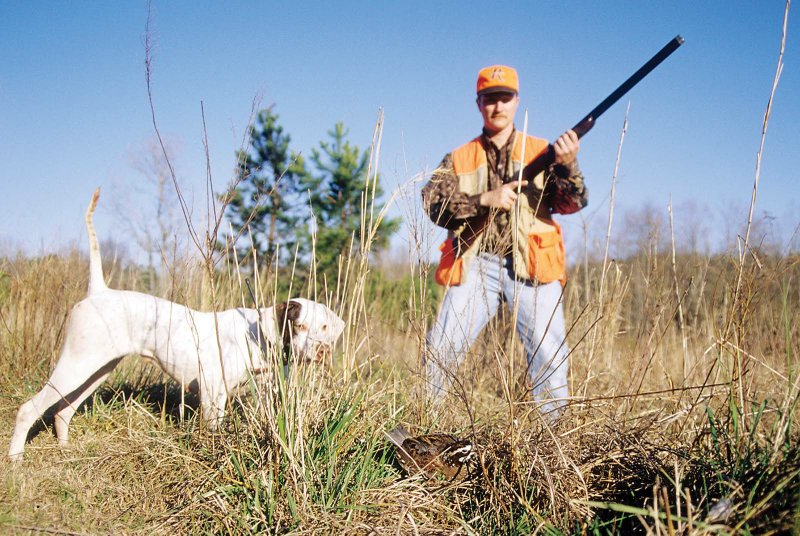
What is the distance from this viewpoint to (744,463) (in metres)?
1.52

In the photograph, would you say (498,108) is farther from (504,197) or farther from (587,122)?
(504,197)

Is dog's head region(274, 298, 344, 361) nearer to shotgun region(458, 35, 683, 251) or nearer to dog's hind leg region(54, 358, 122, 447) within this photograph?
shotgun region(458, 35, 683, 251)

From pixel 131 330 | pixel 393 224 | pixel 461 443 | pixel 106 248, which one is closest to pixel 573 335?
pixel 461 443

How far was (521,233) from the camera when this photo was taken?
3086 mm

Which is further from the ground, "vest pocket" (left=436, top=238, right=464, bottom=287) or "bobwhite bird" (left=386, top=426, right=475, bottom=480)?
"vest pocket" (left=436, top=238, right=464, bottom=287)

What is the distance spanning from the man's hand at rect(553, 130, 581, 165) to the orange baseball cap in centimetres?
59

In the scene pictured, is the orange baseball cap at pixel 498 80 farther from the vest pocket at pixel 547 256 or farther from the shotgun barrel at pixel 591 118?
the vest pocket at pixel 547 256

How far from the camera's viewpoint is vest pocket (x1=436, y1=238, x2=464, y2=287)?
10.6 ft

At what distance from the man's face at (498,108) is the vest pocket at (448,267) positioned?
2.96ft

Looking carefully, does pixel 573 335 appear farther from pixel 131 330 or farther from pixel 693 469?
pixel 131 330

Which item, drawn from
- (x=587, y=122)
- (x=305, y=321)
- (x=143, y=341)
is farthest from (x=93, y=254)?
(x=587, y=122)

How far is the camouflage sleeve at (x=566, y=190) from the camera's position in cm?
333

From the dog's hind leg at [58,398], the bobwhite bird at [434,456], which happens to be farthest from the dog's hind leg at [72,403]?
the bobwhite bird at [434,456]

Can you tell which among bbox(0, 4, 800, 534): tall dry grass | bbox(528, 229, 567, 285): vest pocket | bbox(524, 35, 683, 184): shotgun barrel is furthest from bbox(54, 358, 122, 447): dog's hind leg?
bbox(524, 35, 683, 184): shotgun barrel
